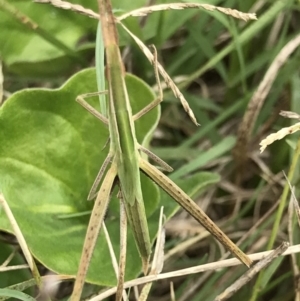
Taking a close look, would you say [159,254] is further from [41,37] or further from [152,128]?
[41,37]

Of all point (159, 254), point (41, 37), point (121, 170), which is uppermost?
point (41, 37)

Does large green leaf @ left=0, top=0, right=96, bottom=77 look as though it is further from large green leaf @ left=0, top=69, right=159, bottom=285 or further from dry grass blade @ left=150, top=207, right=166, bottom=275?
dry grass blade @ left=150, top=207, right=166, bottom=275

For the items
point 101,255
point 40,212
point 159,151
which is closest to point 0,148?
point 40,212

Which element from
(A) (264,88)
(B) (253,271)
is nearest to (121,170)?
(B) (253,271)

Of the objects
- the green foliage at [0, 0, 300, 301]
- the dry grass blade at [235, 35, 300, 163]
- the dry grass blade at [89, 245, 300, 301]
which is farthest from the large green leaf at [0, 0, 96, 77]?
the dry grass blade at [89, 245, 300, 301]

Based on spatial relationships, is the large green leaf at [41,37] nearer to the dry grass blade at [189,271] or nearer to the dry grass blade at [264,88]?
the dry grass blade at [264,88]
